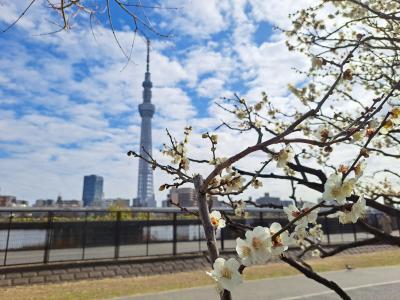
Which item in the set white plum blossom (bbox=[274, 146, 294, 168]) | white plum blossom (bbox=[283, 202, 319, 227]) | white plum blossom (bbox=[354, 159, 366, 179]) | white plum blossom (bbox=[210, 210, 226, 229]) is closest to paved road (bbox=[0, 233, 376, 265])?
white plum blossom (bbox=[274, 146, 294, 168])

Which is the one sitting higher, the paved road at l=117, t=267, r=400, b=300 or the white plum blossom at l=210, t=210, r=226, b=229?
the white plum blossom at l=210, t=210, r=226, b=229

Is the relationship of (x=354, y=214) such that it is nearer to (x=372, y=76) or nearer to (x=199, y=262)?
(x=372, y=76)

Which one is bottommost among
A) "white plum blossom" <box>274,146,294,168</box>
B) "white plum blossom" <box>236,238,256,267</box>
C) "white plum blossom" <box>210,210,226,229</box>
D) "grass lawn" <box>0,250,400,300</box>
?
"grass lawn" <box>0,250,400,300</box>

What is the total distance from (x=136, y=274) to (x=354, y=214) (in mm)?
14010

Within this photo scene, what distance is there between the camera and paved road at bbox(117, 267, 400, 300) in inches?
420

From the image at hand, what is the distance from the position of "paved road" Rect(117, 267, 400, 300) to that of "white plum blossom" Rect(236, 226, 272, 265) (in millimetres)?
9783

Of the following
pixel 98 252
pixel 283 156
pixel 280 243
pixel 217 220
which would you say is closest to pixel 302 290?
pixel 98 252

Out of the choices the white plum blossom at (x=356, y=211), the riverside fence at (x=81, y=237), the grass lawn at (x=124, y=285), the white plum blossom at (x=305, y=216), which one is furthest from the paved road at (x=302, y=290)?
the white plum blossom at (x=356, y=211)

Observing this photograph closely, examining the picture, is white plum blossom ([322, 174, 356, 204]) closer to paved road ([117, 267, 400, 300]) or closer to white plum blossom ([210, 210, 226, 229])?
white plum blossom ([210, 210, 226, 229])

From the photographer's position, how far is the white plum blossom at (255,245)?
1.55 meters

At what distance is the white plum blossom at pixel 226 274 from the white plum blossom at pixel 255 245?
53mm

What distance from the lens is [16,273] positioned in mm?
12492

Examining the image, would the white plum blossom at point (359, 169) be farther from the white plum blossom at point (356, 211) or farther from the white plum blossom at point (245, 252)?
the white plum blossom at point (245, 252)

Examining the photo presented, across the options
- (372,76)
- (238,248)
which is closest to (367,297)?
(372,76)
